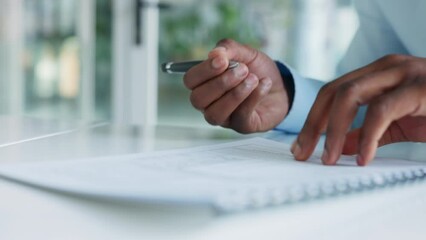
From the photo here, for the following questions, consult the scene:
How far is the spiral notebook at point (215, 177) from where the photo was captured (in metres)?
0.28

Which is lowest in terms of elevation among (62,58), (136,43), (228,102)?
(62,58)

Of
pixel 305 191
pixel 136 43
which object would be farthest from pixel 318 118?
pixel 136 43

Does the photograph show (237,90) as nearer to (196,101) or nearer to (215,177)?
(196,101)

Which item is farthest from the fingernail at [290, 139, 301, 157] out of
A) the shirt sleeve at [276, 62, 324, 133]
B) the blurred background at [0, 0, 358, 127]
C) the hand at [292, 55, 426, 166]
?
the blurred background at [0, 0, 358, 127]

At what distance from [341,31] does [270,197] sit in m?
2.10

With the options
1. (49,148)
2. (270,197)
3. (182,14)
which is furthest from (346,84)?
(182,14)

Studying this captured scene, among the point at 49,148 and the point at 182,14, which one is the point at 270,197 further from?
the point at 182,14

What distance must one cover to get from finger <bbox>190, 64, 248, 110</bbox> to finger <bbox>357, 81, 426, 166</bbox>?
0.22 meters

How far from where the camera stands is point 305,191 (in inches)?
12.7

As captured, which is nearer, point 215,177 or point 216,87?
point 215,177

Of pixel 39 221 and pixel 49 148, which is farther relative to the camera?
pixel 49 148

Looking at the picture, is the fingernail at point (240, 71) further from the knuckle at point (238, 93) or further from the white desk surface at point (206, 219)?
the white desk surface at point (206, 219)

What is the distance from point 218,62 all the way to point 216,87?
37mm

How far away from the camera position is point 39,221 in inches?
11.0
